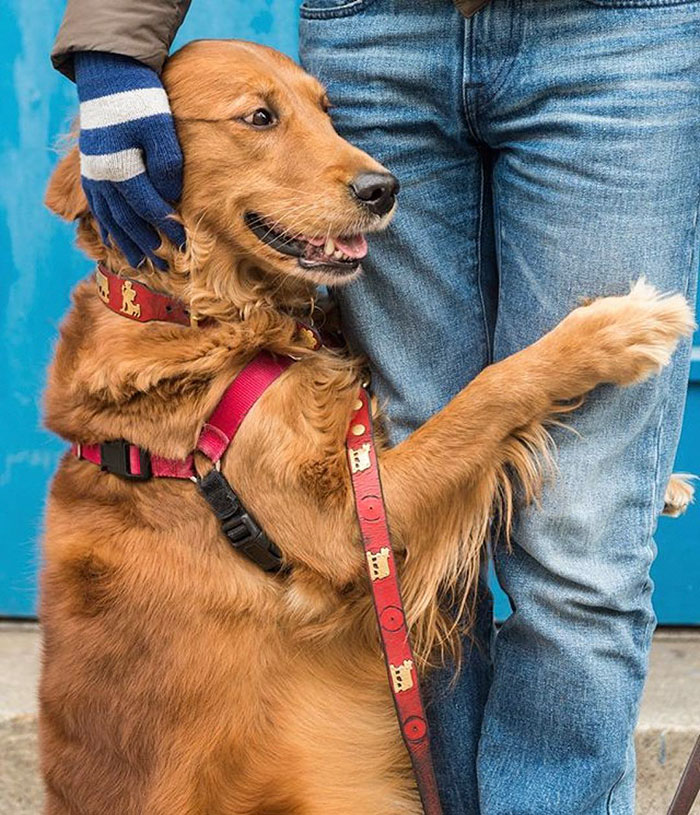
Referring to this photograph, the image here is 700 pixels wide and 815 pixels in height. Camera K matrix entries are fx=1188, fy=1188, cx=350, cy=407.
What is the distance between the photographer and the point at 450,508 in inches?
80.4

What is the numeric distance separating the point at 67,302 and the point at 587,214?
1710mm

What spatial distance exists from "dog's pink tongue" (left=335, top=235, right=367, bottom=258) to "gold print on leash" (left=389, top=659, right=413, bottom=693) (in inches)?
27.5

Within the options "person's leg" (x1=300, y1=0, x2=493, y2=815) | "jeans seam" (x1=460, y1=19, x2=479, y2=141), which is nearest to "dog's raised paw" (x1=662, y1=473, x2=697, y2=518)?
"person's leg" (x1=300, y1=0, x2=493, y2=815)

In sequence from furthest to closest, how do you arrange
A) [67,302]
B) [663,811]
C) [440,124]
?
[67,302] < [663,811] < [440,124]

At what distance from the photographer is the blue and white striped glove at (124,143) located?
184 centimetres

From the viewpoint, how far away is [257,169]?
82.0 inches

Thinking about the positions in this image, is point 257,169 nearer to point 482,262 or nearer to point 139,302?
point 139,302

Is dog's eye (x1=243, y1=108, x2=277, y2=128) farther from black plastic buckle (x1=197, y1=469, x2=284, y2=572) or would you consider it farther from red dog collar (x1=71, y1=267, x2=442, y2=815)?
black plastic buckle (x1=197, y1=469, x2=284, y2=572)

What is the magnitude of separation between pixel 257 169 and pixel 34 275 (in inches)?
47.3

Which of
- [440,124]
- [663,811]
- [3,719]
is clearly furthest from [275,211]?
[663,811]

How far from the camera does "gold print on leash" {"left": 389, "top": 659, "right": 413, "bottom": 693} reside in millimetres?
1985

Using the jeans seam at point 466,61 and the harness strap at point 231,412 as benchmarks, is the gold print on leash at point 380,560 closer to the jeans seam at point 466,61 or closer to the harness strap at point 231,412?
the harness strap at point 231,412

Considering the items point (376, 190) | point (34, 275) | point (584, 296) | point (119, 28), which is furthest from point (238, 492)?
point (34, 275)

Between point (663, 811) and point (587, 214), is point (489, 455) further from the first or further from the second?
point (663, 811)
